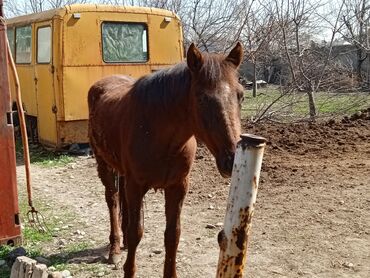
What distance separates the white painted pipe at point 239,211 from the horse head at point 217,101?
29.7 inches

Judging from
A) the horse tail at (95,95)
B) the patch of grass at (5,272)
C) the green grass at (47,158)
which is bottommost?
the patch of grass at (5,272)

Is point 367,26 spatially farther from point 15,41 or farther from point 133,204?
point 133,204

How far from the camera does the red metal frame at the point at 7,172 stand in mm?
4062

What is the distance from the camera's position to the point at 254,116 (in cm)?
1105

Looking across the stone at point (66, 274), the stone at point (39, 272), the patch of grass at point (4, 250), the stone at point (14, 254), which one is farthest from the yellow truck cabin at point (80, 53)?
the stone at point (39, 272)

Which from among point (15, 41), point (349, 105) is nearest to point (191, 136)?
point (15, 41)

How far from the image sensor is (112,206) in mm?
4574

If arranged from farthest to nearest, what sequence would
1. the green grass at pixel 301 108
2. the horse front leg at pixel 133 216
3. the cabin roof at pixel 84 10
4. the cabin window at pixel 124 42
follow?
the green grass at pixel 301 108, the cabin window at pixel 124 42, the cabin roof at pixel 84 10, the horse front leg at pixel 133 216

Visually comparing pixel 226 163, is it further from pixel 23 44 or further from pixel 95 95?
pixel 23 44

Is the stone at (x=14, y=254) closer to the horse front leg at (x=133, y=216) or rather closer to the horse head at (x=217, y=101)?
the horse front leg at (x=133, y=216)

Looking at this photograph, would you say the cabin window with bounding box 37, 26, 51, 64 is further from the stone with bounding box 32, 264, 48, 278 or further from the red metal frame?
the stone with bounding box 32, 264, 48, 278

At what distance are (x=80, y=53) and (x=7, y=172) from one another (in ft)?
16.3

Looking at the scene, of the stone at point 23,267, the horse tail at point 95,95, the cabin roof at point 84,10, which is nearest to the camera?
the stone at point 23,267

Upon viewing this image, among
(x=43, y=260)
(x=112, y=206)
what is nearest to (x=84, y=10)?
(x=112, y=206)
